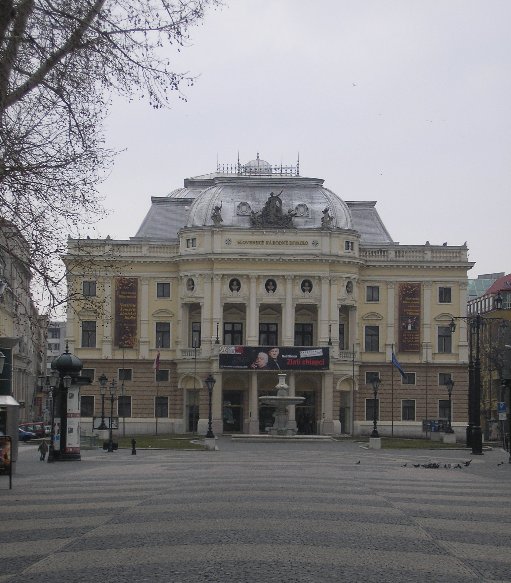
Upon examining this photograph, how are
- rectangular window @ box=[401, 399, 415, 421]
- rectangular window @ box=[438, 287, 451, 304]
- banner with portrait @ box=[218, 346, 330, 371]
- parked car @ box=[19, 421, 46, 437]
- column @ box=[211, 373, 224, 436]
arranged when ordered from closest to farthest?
parked car @ box=[19, 421, 46, 437], banner with portrait @ box=[218, 346, 330, 371], column @ box=[211, 373, 224, 436], rectangular window @ box=[401, 399, 415, 421], rectangular window @ box=[438, 287, 451, 304]

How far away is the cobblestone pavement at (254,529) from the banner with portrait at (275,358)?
51.0 meters

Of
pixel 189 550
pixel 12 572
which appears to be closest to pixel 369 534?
pixel 189 550

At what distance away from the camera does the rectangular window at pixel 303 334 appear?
285ft

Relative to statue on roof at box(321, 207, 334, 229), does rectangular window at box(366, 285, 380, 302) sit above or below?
below

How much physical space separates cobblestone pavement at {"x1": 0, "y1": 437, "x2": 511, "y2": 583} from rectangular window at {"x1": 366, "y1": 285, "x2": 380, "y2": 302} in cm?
5650

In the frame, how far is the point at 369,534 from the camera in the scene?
1642cm

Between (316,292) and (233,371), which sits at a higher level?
(316,292)

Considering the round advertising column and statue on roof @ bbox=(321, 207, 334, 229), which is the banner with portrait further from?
the round advertising column

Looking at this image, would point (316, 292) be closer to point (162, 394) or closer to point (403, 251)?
point (403, 251)

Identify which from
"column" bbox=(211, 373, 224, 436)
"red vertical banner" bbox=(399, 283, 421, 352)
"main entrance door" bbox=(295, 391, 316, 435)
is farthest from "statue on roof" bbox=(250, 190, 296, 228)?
"main entrance door" bbox=(295, 391, 316, 435)

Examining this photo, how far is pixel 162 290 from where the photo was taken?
285 ft

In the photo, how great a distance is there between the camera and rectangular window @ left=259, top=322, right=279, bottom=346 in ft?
284

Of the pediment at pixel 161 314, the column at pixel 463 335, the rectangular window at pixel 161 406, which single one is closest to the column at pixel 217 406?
the rectangular window at pixel 161 406

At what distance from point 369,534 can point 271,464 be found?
70.9ft
